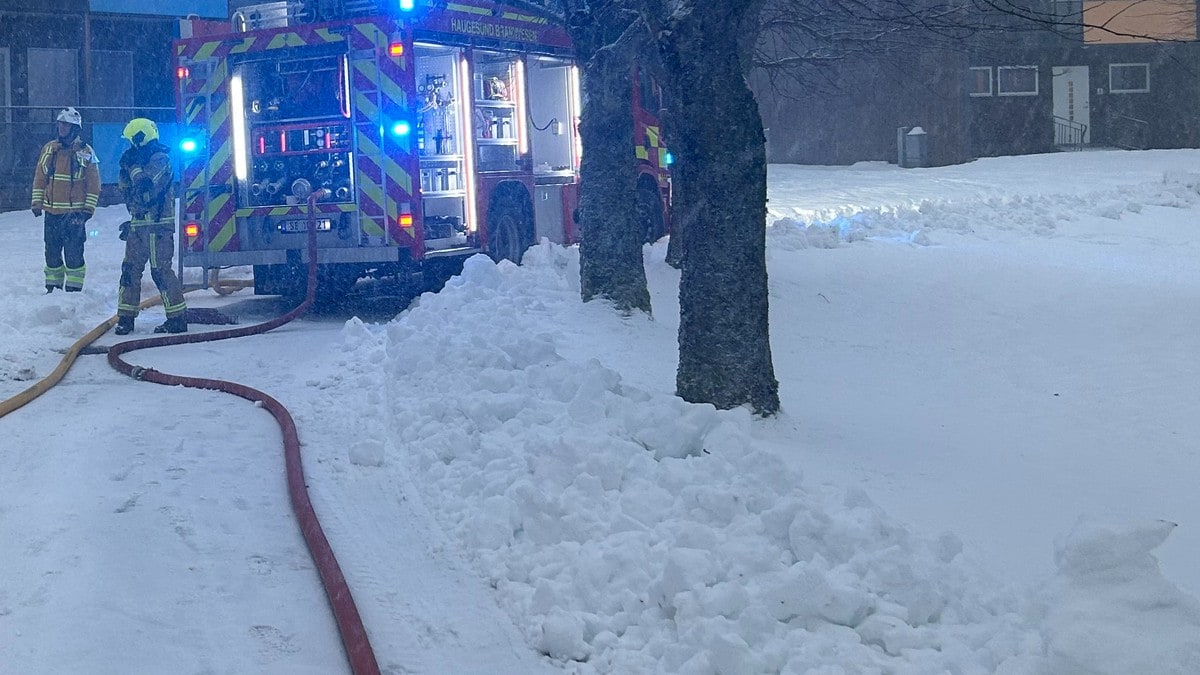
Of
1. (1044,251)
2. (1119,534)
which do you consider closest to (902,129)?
(1044,251)

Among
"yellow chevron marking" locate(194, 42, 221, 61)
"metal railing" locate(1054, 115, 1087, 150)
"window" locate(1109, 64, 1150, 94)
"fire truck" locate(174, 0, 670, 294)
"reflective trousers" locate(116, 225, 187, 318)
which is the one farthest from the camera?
"metal railing" locate(1054, 115, 1087, 150)

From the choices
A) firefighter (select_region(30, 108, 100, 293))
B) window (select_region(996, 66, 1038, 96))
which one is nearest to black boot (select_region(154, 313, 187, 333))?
firefighter (select_region(30, 108, 100, 293))

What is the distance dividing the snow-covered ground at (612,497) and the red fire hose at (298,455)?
9 centimetres

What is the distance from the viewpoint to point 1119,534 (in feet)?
12.3

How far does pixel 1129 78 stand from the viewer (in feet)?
126

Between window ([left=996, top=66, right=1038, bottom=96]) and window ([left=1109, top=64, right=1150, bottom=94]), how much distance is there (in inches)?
115

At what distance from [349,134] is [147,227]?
198 cm

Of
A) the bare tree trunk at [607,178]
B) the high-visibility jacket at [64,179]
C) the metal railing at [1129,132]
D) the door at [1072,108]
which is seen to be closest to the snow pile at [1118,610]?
the bare tree trunk at [607,178]

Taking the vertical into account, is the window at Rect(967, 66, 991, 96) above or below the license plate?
above

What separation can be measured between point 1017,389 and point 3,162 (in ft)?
72.1

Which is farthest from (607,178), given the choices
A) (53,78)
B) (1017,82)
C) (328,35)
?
(1017,82)

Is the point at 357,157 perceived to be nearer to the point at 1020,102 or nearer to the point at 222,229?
the point at 222,229

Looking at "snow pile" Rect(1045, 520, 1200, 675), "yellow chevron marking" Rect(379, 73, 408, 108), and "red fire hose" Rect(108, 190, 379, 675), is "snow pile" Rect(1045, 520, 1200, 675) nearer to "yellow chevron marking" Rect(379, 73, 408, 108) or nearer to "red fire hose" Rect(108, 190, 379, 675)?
"red fire hose" Rect(108, 190, 379, 675)

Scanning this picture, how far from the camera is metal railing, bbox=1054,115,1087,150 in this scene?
3928cm
